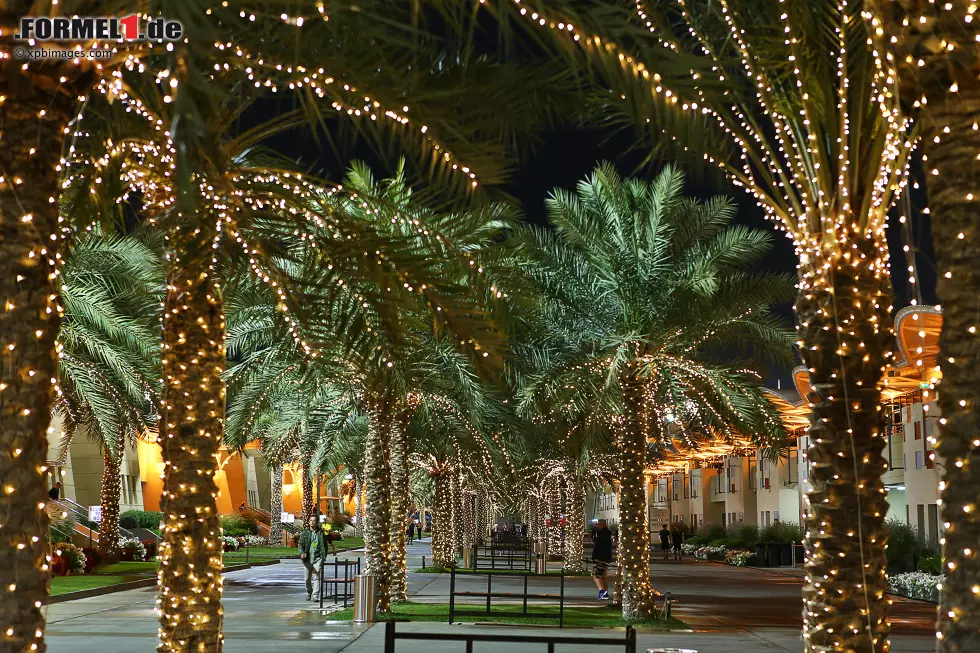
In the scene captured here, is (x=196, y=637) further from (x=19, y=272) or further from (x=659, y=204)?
(x=659, y=204)

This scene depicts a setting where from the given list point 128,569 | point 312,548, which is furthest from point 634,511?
point 128,569

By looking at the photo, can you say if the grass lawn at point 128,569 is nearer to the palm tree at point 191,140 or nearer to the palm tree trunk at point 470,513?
the palm tree trunk at point 470,513

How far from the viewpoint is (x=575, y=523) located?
40094 millimetres

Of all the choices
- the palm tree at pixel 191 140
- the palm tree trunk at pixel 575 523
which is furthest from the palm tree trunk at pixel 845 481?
the palm tree trunk at pixel 575 523

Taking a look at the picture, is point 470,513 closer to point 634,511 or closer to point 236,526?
point 236,526

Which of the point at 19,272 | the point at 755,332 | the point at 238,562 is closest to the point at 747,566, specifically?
the point at 238,562

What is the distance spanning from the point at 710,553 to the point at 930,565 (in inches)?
1090

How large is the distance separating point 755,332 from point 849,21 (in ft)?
40.8

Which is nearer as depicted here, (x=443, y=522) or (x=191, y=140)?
(x=191, y=140)

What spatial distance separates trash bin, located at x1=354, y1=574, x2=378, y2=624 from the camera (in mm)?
21156

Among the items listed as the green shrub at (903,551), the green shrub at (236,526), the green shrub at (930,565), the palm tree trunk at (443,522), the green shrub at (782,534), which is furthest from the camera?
the green shrub at (236,526)

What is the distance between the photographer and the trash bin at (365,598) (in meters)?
21.2

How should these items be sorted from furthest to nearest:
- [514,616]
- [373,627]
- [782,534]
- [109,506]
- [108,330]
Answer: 1. [782,534]
2. [109,506]
3. [108,330]
4. [514,616]
5. [373,627]

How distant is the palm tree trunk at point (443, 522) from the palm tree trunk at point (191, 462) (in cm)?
3025
